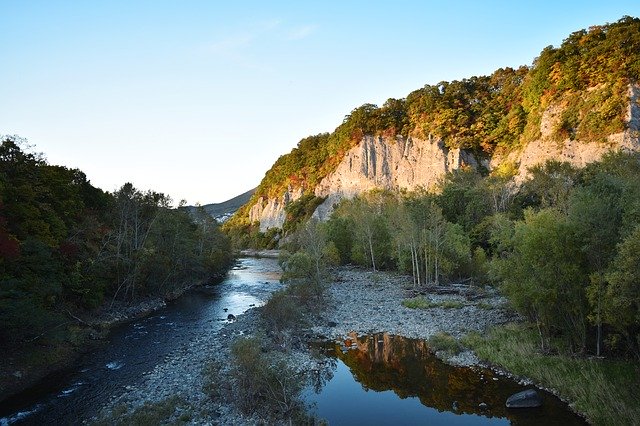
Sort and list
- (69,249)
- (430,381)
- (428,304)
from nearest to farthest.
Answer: (430,381) < (69,249) < (428,304)

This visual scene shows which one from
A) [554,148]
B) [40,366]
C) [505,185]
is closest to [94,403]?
[40,366]

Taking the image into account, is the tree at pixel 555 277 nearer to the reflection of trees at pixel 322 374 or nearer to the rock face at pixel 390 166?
the reflection of trees at pixel 322 374

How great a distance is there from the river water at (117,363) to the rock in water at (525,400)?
1767 cm

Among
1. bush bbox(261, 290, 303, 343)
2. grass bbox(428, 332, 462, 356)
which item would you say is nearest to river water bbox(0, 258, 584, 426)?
grass bbox(428, 332, 462, 356)

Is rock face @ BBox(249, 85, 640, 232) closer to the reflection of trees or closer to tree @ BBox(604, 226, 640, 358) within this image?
tree @ BBox(604, 226, 640, 358)

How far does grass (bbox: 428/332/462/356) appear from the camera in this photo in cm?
2346

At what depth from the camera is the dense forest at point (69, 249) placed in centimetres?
2262

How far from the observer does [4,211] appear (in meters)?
26.2

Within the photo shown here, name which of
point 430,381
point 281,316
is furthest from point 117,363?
point 430,381

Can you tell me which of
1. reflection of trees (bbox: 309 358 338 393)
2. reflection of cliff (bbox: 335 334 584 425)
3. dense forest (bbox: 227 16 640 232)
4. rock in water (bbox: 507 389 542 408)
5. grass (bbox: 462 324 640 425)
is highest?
dense forest (bbox: 227 16 640 232)

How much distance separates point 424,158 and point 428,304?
224ft

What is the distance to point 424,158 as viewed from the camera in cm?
9894

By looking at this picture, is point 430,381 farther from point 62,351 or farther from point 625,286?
point 62,351

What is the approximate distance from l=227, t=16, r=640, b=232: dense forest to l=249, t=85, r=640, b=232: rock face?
5.37 ft
